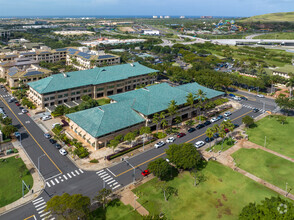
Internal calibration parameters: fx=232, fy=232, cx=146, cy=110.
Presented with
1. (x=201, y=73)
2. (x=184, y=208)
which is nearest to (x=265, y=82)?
(x=201, y=73)

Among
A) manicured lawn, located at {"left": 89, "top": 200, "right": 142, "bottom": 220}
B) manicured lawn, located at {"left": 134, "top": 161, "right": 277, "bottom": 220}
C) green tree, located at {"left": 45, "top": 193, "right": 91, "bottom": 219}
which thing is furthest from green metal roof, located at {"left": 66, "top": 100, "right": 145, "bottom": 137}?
green tree, located at {"left": 45, "top": 193, "right": 91, "bottom": 219}

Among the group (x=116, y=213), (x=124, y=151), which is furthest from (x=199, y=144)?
(x=116, y=213)

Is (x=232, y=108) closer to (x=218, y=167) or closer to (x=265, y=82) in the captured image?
(x=265, y=82)

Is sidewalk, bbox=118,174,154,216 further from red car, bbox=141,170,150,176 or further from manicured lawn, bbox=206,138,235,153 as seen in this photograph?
manicured lawn, bbox=206,138,235,153

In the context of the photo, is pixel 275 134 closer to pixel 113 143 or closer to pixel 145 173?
pixel 145 173

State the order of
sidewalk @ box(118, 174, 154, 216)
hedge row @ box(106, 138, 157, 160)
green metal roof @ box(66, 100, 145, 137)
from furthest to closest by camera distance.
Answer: green metal roof @ box(66, 100, 145, 137), hedge row @ box(106, 138, 157, 160), sidewalk @ box(118, 174, 154, 216)

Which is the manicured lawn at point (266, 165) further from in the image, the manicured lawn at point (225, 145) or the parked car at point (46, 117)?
the parked car at point (46, 117)
